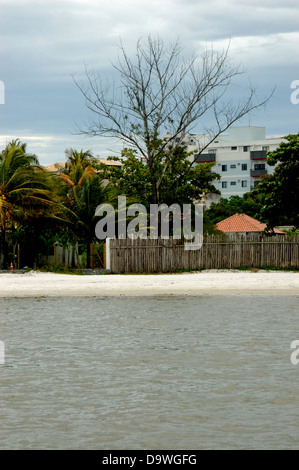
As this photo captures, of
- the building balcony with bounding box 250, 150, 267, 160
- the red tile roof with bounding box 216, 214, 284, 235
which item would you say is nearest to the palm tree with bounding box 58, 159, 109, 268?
the red tile roof with bounding box 216, 214, 284, 235

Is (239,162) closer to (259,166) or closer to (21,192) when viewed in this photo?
(259,166)

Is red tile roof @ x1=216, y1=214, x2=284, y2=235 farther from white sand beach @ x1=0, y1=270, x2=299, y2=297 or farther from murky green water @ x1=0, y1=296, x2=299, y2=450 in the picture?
murky green water @ x1=0, y1=296, x2=299, y2=450

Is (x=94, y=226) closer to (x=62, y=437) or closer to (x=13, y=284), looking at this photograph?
(x=13, y=284)

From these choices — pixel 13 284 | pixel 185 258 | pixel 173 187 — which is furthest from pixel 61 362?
pixel 173 187

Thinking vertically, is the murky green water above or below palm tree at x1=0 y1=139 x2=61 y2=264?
below

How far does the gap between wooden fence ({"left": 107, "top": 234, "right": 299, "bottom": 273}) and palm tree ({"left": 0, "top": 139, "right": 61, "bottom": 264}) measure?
3.36 metres

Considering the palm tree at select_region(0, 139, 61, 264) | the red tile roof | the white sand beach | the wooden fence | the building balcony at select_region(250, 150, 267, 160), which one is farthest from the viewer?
the building balcony at select_region(250, 150, 267, 160)

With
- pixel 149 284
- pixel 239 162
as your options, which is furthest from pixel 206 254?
pixel 239 162

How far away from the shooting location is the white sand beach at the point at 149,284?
25.4 meters

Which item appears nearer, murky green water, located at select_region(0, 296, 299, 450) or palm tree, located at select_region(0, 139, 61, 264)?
murky green water, located at select_region(0, 296, 299, 450)

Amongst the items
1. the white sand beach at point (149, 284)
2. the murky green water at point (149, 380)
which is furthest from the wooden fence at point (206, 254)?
the murky green water at point (149, 380)

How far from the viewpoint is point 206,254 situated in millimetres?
31844

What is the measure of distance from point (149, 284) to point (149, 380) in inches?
613

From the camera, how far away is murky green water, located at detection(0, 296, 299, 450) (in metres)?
8.02
